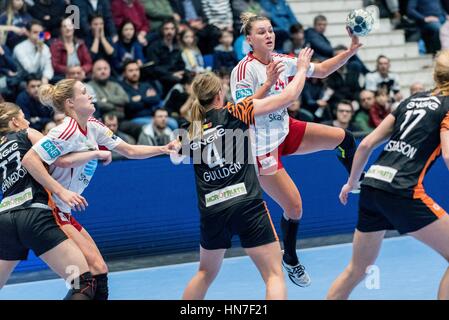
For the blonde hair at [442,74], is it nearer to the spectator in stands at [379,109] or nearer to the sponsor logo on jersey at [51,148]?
the sponsor logo on jersey at [51,148]

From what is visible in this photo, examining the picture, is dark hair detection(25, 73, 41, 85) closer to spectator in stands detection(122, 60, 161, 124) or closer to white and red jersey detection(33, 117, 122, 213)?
spectator in stands detection(122, 60, 161, 124)

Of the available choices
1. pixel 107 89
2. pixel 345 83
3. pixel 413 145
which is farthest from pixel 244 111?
pixel 345 83

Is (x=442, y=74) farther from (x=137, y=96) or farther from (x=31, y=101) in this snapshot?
(x=137, y=96)

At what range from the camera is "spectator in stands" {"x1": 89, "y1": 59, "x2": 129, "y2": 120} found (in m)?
11.6

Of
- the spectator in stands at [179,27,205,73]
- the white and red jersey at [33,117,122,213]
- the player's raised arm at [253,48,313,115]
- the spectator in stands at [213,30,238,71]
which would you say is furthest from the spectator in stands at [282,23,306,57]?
the player's raised arm at [253,48,313,115]

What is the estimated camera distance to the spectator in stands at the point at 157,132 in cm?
1112

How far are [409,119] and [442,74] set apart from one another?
1.14ft

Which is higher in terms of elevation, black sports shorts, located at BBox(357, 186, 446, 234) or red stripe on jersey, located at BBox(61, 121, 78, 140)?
red stripe on jersey, located at BBox(61, 121, 78, 140)

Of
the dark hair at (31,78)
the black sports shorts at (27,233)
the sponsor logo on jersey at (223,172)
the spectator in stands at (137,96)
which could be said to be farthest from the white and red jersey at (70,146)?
the spectator in stands at (137,96)

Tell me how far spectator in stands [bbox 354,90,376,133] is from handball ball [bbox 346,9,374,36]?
5096 millimetres

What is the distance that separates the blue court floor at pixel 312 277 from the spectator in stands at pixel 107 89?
104 inches

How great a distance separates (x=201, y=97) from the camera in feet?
20.8

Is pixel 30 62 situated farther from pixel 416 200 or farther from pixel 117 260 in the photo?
pixel 416 200
